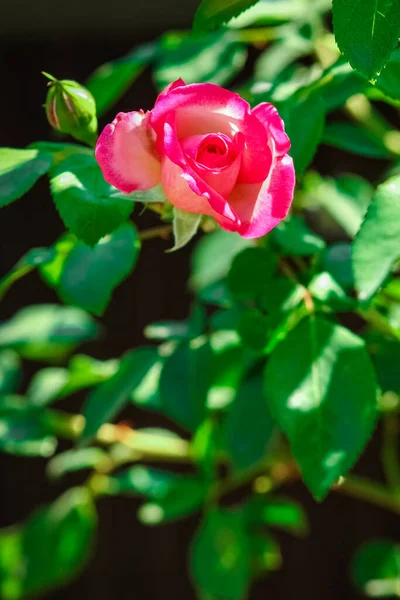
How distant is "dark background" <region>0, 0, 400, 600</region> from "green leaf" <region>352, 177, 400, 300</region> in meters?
1.22

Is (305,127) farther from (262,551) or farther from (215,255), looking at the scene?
(262,551)

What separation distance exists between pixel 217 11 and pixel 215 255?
0.39 m

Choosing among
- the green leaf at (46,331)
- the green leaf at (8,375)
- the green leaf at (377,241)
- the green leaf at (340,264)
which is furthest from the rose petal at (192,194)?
the green leaf at (8,375)

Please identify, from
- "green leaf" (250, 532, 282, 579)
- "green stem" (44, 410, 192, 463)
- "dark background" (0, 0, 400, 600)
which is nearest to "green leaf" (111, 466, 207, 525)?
"green stem" (44, 410, 192, 463)

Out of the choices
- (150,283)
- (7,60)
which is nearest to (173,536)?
(150,283)

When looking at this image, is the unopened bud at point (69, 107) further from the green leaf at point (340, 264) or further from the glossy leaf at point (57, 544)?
the glossy leaf at point (57, 544)

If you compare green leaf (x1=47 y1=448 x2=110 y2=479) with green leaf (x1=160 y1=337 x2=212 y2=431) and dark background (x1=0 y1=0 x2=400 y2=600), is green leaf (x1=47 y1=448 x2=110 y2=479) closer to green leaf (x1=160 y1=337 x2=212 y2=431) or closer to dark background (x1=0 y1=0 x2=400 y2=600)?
green leaf (x1=160 y1=337 x2=212 y2=431)

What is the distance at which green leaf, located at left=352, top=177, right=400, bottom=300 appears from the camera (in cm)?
46

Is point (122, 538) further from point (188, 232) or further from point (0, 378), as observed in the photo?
point (188, 232)

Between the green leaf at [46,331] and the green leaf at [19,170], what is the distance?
38 cm

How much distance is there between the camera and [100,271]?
57 centimetres

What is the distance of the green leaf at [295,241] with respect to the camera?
58 centimetres

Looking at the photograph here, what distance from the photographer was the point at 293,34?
761 mm

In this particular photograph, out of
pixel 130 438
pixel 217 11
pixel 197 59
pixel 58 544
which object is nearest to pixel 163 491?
pixel 130 438
